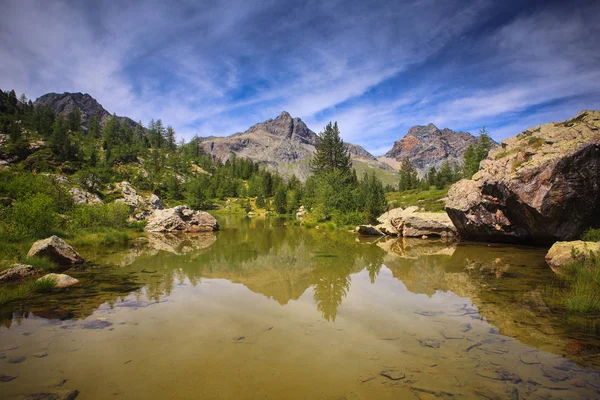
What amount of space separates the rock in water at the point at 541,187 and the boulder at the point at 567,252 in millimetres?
3656

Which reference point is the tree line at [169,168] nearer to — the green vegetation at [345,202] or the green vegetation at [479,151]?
the green vegetation at [345,202]

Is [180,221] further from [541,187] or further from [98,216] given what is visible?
[541,187]

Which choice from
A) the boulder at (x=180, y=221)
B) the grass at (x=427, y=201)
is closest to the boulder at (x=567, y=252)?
the grass at (x=427, y=201)

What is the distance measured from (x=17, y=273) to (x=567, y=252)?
24746mm

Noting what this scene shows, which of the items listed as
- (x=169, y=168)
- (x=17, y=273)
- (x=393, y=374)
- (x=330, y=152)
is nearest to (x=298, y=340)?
(x=393, y=374)

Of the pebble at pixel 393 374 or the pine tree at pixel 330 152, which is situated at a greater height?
the pine tree at pixel 330 152

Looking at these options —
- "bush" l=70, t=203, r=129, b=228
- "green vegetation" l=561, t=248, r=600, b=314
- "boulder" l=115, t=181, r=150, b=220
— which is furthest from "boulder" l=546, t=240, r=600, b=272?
"boulder" l=115, t=181, r=150, b=220

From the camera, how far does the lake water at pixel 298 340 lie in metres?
4.61

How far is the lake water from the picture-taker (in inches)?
182

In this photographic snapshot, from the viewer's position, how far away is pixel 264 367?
5211 mm

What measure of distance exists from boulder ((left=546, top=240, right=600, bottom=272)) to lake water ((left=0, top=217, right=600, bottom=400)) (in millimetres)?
1983

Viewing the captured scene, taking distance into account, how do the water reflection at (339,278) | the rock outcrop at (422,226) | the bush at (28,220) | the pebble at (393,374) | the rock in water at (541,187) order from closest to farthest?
the pebble at (393,374) < the water reflection at (339,278) < the bush at (28,220) < the rock in water at (541,187) < the rock outcrop at (422,226)

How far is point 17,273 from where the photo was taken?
36.5 ft

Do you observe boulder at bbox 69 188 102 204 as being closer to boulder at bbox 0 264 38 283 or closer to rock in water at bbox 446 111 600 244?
boulder at bbox 0 264 38 283
